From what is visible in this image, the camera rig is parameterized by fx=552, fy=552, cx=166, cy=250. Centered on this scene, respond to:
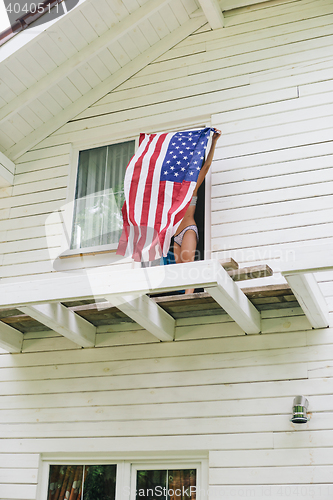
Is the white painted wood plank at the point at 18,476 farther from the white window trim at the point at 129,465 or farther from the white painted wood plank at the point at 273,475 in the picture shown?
the white painted wood plank at the point at 273,475

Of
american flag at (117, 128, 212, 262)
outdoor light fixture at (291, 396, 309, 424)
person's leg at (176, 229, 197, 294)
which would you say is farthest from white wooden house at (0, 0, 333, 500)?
american flag at (117, 128, 212, 262)

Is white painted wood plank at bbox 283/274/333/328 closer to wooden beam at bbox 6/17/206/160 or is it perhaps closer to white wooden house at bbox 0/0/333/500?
white wooden house at bbox 0/0/333/500

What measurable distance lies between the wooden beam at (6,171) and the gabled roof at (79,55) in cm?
2

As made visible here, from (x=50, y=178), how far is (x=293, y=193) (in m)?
2.30

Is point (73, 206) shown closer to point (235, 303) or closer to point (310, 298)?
point (235, 303)

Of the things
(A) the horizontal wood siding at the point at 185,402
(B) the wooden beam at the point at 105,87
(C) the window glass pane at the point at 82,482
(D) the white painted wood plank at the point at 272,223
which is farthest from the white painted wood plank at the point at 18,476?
(B) the wooden beam at the point at 105,87

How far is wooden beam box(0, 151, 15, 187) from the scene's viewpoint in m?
5.23

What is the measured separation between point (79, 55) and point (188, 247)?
6.71 ft

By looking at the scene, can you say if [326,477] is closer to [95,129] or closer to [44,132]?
[95,129]

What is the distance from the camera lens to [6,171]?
5285mm

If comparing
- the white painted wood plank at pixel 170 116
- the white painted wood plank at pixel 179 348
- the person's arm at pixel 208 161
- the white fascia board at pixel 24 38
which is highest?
the white fascia board at pixel 24 38

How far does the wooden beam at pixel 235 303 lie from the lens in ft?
11.0

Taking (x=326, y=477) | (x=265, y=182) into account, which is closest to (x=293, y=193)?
(x=265, y=182)

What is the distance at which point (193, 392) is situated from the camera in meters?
3.95
